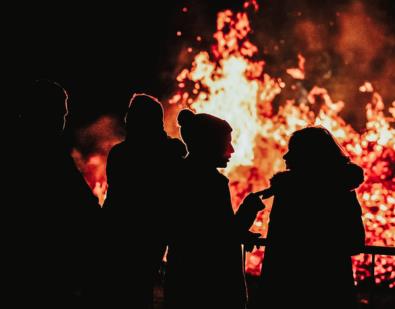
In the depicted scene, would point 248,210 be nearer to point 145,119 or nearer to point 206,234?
point 206,234

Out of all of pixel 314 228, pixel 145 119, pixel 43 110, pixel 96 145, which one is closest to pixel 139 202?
pixel 145 119

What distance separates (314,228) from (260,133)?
14158 millimetres

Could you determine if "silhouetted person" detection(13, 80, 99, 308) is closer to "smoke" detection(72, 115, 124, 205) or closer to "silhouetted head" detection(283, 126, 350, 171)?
"silhouetted head" detection(283, 126, 350, 171)

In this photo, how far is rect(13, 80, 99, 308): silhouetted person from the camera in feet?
9.96

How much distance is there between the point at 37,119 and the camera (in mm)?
3389

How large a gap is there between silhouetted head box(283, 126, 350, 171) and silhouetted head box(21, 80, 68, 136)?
1732 mm

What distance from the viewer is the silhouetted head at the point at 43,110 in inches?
133

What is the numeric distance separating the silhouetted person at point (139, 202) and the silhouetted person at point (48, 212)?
0.48m

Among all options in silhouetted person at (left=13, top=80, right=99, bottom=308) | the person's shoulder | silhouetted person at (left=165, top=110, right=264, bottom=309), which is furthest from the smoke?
silhouetted person at (left=13, top=80, right=99, bottom=308)

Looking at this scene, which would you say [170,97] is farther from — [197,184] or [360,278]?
[197,184]

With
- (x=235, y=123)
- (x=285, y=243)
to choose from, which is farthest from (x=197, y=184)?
(x=235, y=123)

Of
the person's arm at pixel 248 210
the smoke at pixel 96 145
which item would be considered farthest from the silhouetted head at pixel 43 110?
the smoke at pixel 96 145

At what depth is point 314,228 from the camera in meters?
3.79

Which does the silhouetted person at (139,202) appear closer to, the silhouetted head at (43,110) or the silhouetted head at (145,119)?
the silhouetted head at (145,119)
